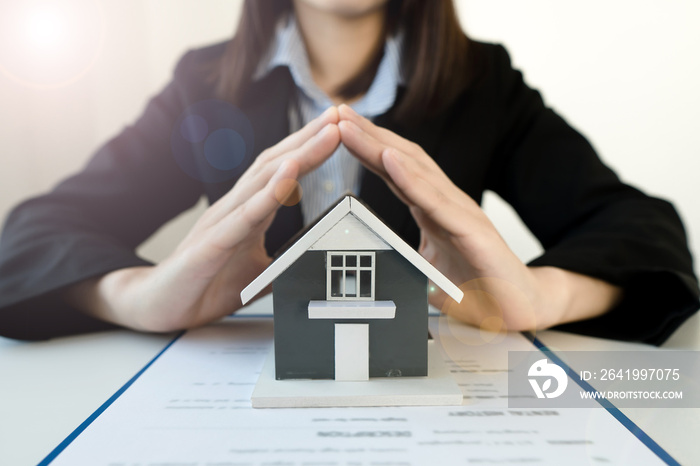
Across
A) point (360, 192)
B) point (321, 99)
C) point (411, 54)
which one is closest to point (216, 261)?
point (360, 192)

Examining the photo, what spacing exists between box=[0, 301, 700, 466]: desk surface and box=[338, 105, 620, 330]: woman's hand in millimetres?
61

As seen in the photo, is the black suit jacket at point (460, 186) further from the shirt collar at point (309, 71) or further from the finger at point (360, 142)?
the finger at point (360, 142)

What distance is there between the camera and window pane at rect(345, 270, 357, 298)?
0.55 metres

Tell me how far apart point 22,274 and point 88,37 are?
1356 millimetres

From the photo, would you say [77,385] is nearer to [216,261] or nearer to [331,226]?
[216,261]

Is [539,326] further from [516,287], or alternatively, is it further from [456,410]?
[456,410]

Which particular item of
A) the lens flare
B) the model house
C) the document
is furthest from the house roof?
the lens flare

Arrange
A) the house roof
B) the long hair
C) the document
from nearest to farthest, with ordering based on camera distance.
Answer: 1. the document
2. the house roof
3. the long hair

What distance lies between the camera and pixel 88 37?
1.81m

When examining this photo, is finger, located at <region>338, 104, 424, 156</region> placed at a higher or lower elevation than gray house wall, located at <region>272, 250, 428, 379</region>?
higher

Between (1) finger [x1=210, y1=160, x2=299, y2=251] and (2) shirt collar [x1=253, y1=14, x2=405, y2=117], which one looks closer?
(1) finger [x1=210, y1=160, x2=299, y2=251]

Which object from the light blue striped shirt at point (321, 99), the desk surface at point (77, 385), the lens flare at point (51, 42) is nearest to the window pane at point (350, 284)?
the desk surface at point (77, 385)

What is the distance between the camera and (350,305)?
526 millimetres

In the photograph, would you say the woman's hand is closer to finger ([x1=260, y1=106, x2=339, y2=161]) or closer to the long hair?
finger ([x1=260, y1=106, x2=339, y2=161])
